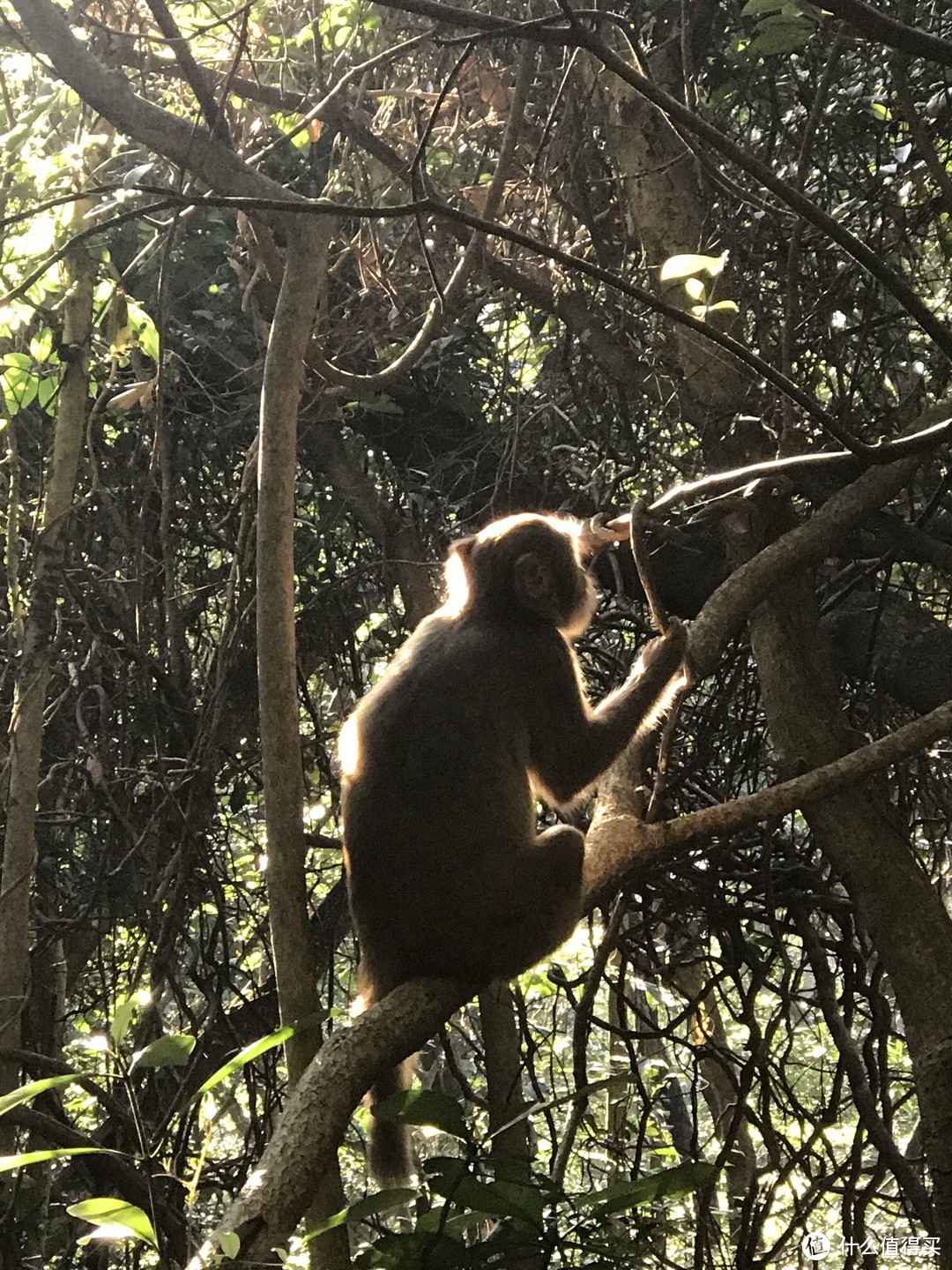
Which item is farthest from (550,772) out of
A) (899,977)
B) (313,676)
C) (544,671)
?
(313,676)

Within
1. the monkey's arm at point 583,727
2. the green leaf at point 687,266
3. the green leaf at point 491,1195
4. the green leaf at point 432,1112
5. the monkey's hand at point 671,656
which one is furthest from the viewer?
the monkey's arm at point 583,727

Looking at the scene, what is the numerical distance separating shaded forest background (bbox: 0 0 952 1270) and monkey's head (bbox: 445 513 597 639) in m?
0.47

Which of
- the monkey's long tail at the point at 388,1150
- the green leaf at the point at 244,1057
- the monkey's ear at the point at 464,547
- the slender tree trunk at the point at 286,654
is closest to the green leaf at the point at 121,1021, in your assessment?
the green leaf at the point at 244,1057

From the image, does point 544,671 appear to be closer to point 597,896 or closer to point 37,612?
point 597,896

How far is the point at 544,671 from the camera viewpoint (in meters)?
3.58

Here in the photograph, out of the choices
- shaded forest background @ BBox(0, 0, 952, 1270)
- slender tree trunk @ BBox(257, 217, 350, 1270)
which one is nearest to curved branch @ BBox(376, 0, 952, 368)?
shaded forest background @ BBox(0, 0, 952, 1270)

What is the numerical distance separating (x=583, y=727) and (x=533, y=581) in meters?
0.49

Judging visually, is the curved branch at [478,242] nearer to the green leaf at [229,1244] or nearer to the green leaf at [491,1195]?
the green leaf at [491,1195]

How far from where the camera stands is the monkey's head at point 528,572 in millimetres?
3598

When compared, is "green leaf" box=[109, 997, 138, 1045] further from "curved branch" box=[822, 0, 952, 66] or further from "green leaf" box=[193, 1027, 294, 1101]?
"curved branch" box=[822, 0, 952, 66]

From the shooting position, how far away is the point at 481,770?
324 centimetres

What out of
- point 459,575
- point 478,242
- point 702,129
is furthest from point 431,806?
point 702,129

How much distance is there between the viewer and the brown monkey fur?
307cm

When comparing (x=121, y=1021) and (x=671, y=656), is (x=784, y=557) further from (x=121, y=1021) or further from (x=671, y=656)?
(x=121, y=1021)
